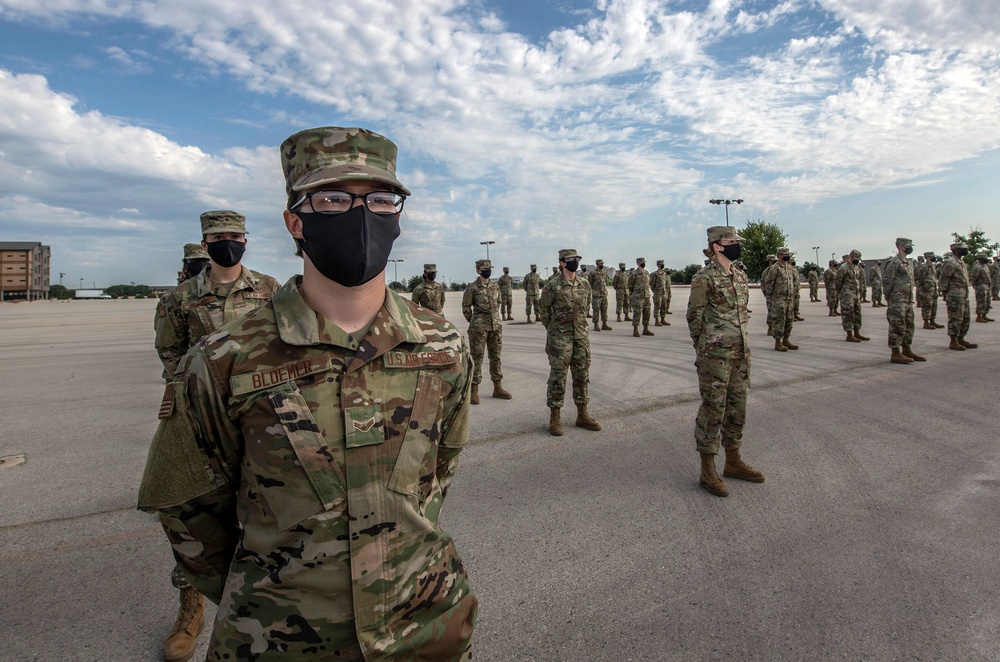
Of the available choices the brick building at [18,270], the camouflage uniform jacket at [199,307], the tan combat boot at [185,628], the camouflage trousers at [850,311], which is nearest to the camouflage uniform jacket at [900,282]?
the camouflage trousers at [850,311]

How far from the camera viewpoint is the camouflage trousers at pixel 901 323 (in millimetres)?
10836

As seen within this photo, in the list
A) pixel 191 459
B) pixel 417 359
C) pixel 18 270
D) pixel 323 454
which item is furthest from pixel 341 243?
pixel 18 270

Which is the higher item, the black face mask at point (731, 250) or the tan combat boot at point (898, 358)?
the black face mask at point (731, 250)

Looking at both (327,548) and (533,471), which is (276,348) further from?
(533,471)

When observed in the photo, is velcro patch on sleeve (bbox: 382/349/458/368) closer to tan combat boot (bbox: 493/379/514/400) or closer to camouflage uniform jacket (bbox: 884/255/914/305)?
tan combat boot (bbox: 493/379/514/400)

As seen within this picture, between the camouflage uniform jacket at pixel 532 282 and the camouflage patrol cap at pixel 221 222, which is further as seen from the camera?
the camouflage uniform jacket at pixel 532 282

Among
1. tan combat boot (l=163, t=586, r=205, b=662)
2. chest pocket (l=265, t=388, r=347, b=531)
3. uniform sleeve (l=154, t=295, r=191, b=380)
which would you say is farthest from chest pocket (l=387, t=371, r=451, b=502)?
uniform sleeve (l=154, t=295, r=191, b=380)

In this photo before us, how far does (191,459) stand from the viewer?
5.19ft

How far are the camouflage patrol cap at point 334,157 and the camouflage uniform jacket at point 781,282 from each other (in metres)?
13.1

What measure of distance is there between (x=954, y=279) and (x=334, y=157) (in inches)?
616

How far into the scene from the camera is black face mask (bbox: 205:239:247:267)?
13.6ft

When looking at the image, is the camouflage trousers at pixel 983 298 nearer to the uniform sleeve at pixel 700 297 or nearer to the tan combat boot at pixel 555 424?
the uniform sleeve at pixel 700 297

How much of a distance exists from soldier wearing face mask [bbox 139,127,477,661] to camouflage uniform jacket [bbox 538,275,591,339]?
559cm

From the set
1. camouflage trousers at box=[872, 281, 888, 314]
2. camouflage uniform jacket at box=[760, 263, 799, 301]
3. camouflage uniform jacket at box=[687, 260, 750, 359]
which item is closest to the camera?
camouflage uniform jacket at box=[687, 260, 750, 359]
